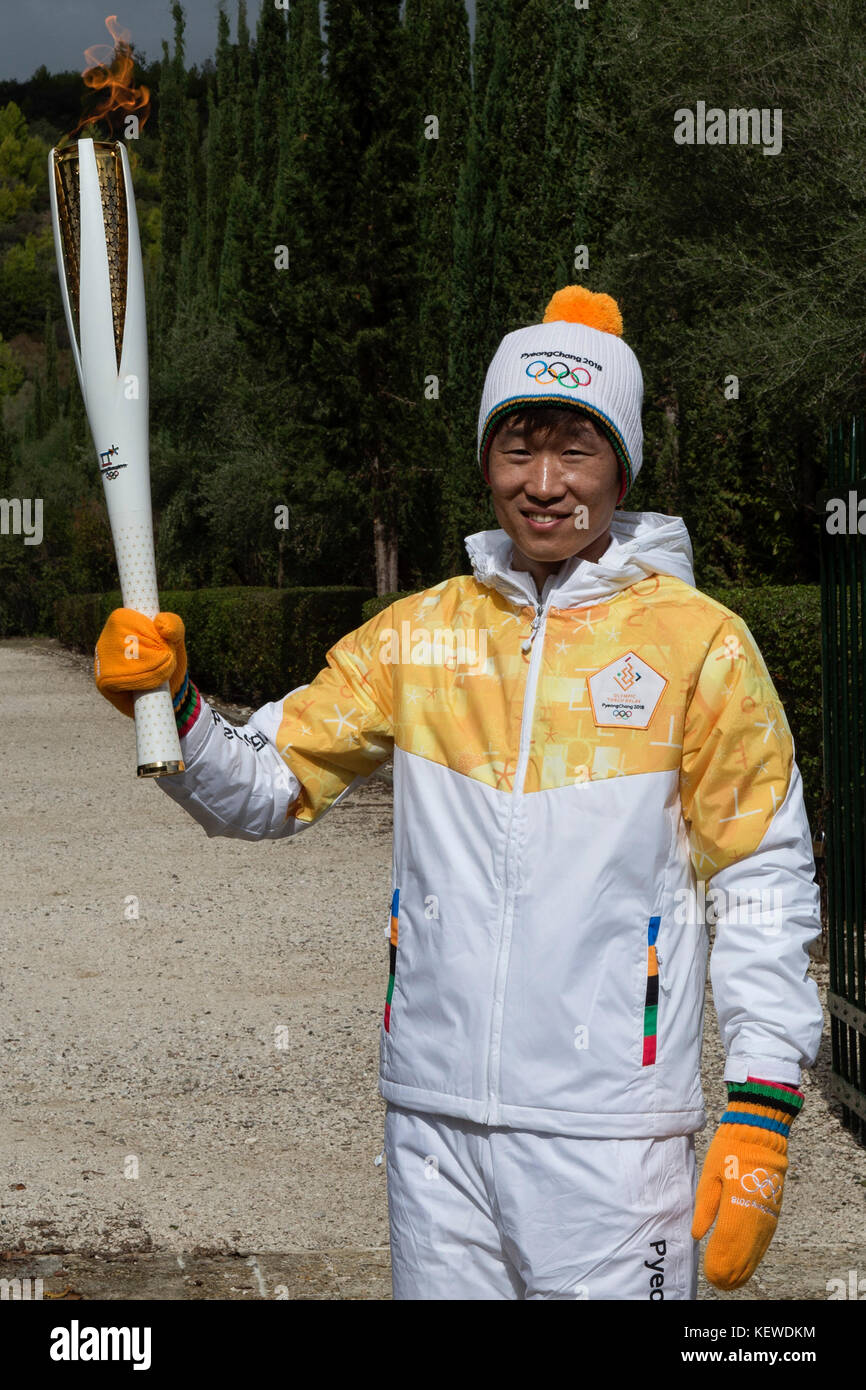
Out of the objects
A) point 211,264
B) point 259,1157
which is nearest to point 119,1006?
point 259,1157

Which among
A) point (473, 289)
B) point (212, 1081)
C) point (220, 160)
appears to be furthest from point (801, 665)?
point (220, 160)

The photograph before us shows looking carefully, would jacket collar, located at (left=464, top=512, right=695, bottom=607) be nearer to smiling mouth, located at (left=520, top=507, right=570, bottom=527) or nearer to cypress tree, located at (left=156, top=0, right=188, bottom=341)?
smiling mouth, located at (left=520, top=507, right=570, bottom=527)

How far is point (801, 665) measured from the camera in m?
7.56

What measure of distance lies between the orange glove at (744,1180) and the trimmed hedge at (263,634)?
14.1 meters

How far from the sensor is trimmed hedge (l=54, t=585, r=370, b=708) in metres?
17.0

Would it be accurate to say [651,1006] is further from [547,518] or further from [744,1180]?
[547,518]

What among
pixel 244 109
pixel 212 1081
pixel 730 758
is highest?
pixel 244 109

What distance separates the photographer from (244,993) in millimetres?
6441

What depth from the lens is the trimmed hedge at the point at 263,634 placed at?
669 inches

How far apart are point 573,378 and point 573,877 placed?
29.7 inches

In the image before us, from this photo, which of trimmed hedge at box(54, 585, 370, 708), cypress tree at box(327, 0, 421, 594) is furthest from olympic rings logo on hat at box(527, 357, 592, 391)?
cypress tree at box(327, 0, 421, 594)

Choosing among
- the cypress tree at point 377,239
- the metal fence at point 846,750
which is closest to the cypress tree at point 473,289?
the cypress tree at point 377,239

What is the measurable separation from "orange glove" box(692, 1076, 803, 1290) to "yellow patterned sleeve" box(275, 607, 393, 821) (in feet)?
2.60

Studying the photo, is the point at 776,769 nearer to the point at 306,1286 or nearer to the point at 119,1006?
the point at 306,1286
